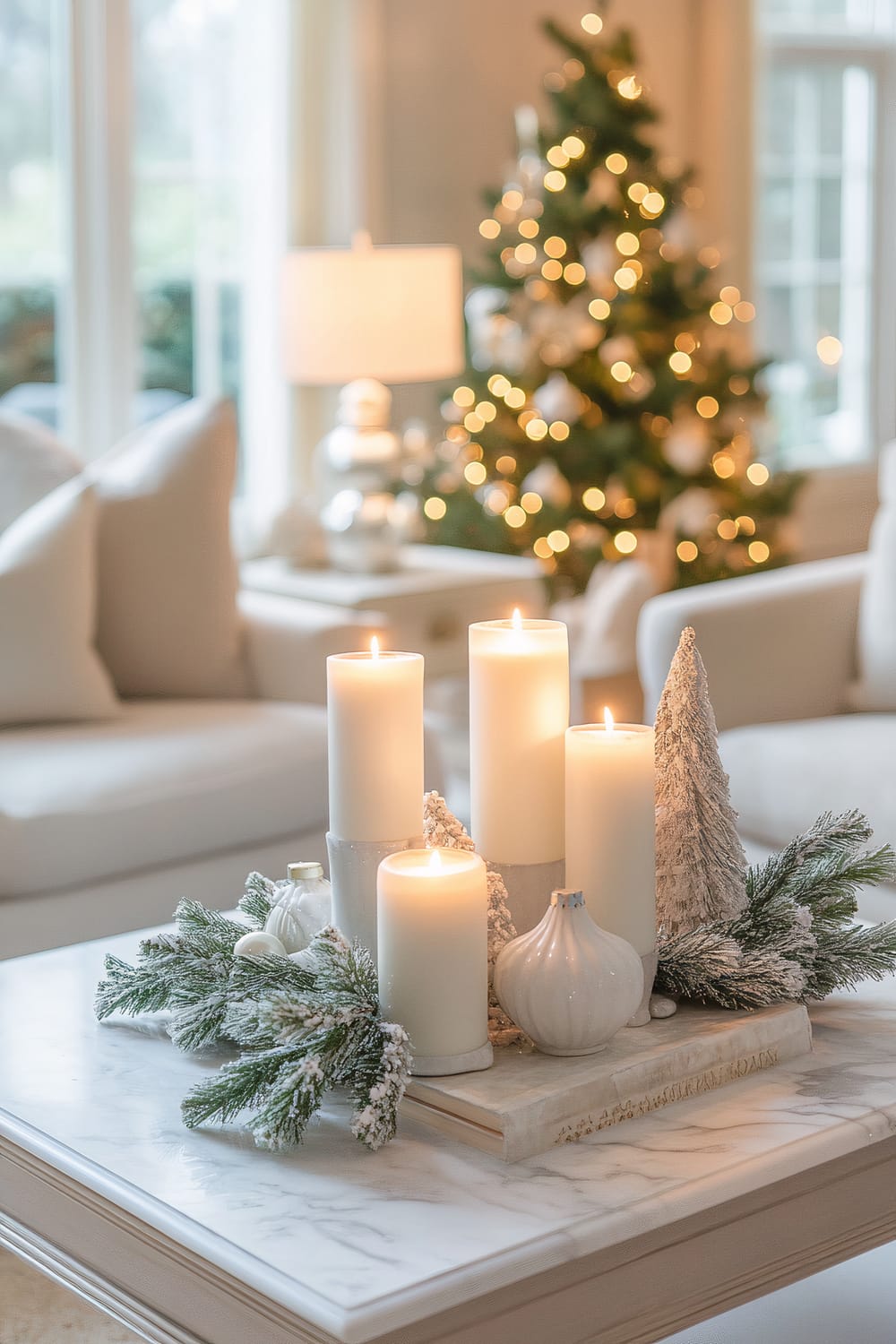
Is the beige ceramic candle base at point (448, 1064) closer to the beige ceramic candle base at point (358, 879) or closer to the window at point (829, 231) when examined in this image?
the beige ceramic candle base at point (358, 879)

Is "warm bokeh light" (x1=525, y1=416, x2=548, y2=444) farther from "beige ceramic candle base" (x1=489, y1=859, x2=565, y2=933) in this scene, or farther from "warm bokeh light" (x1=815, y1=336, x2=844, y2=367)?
"beige ceramic candle base" (x1=489, y1=859, x2=565, y2=933)

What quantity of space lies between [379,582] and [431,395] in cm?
149

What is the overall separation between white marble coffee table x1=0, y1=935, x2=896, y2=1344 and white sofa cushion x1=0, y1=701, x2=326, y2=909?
37.5 inches

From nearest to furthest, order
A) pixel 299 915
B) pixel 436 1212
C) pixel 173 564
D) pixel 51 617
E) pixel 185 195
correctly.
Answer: pixel 436 1212, pixel 299 915, pixel 51 617, pixel 173 564, pixel 185 195

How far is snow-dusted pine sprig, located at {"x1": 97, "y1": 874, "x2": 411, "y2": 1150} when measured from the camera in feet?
3.45

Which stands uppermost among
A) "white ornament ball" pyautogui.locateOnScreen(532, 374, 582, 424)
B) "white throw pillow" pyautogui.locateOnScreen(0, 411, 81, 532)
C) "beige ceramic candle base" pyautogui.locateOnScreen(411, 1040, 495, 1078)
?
"white ornament ball" pyautogui.locateOnScreen(532, 374, 582, 424)

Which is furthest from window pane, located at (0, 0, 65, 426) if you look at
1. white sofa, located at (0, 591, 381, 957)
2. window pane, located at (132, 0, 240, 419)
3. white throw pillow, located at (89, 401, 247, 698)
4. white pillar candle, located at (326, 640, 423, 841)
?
white pillar candle, located at (326, 640, 423, 841)

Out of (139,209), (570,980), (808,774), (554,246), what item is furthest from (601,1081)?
(554,246)

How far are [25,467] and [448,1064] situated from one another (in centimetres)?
183

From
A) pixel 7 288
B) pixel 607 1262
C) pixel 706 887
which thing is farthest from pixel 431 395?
Result: pixel 607 1262

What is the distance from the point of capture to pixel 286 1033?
1073 mm

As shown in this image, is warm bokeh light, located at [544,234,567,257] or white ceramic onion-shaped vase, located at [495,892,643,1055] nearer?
white ceramic onion-shaped vase, located at [495,892,643,1055]

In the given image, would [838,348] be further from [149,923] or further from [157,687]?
[149,923]

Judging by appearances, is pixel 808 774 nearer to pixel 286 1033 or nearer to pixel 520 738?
pixel 520 738
